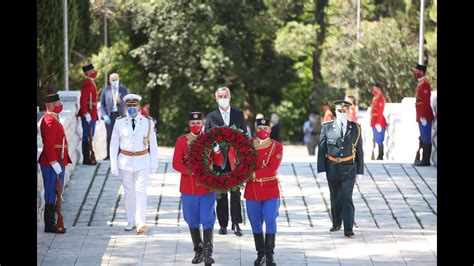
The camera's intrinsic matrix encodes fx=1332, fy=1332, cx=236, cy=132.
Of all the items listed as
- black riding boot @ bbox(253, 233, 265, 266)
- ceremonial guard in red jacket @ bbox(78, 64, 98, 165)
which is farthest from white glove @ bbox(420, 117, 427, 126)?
black riding boot @ bbox(253, 233, 265, 266)

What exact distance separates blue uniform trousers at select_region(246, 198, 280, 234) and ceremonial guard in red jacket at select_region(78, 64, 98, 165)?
7600 millimetres

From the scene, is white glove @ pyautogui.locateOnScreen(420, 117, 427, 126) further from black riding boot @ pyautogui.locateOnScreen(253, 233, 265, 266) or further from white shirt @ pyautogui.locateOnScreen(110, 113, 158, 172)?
black riding boot @ pyautogui.locateOnScreen(253, 233, 265, 266)

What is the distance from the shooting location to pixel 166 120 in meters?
58.9

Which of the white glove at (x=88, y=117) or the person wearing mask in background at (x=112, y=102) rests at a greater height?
the person wearing mask in background at (x=112, y=102)

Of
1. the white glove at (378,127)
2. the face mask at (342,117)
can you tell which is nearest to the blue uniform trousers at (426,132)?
the white glove at (378,127)

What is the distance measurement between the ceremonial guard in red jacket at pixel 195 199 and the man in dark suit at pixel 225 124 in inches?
44.8

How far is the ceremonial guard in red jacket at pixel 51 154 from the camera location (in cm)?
1778

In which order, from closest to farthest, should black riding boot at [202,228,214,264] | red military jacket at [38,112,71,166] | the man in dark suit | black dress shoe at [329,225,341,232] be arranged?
black riding boot at [202,228,214,264], the man in dark suit, red military jacket at [38,112,71,166], black dress shoe at [329,225,341,232]

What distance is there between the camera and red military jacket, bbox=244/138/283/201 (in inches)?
626

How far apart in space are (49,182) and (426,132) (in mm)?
8463

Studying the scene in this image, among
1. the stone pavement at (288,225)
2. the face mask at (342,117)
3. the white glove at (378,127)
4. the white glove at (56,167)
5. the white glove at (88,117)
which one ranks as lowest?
the stone pavement at (288,225)

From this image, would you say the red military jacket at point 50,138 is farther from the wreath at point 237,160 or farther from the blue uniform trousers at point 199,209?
the wreath at point 237,160
